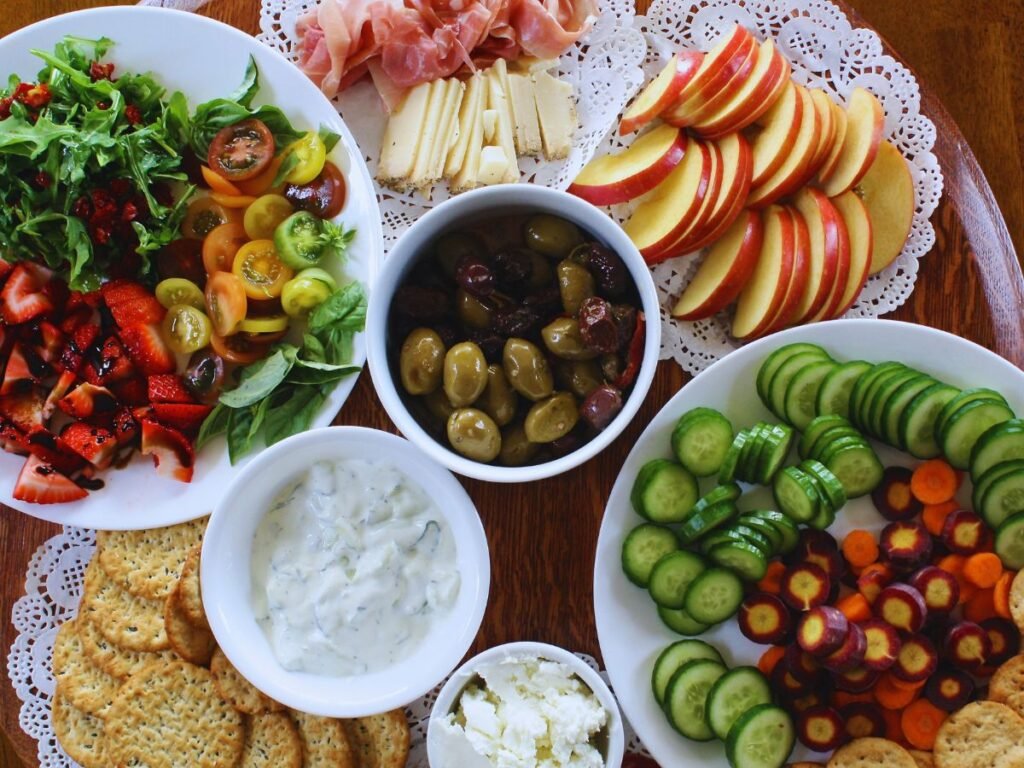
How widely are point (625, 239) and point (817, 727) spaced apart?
36.2 inches

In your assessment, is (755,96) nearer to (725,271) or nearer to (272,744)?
(725,271)

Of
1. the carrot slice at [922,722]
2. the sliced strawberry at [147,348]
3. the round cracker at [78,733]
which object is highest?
the carrot slice at [922,722]

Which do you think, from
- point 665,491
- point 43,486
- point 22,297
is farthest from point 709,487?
point 22,297

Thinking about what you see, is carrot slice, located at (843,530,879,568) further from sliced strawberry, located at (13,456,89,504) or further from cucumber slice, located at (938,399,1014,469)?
sliced strawberry, located at (13,456,89,504)

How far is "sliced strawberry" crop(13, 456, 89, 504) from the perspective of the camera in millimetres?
1707

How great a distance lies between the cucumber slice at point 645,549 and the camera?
5.29 ft

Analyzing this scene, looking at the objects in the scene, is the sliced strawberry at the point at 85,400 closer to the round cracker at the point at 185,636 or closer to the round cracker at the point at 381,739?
the round cracker at the point at 185,636

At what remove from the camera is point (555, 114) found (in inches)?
70.8

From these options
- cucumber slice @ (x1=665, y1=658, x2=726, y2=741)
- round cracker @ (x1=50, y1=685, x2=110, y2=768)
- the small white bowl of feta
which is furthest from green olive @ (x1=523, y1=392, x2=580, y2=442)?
round cracker @ (x1=50, y1=685, x2=110, y2=768)

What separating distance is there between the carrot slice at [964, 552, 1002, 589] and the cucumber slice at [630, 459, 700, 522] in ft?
1.62

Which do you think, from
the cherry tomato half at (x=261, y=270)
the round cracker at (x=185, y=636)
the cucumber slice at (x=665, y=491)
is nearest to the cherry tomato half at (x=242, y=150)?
the cherry tomato half at (x=261, y=270)

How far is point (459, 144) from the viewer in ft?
5.86

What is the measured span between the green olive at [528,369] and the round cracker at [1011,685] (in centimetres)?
95

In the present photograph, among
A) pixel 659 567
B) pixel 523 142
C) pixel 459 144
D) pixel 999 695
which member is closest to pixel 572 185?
pixel 523 142
